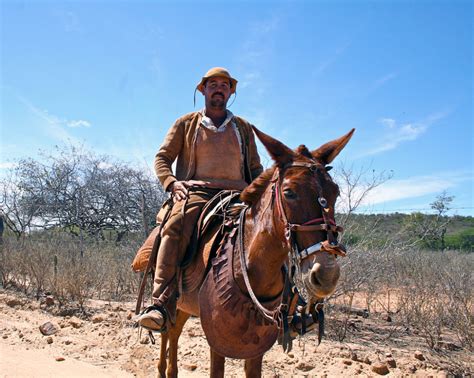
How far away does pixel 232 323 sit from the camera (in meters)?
2.83

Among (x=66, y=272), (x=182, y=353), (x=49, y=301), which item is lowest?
(x=182, y=353)

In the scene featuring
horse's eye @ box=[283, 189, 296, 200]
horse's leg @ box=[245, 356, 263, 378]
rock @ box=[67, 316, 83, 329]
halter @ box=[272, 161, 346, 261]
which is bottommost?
rock @ box=[67, 316, 83, 329]

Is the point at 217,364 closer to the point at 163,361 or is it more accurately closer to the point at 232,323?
the point at 232,323

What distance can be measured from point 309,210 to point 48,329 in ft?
20.0

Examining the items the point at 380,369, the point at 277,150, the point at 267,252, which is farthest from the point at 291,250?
the point at 380,369

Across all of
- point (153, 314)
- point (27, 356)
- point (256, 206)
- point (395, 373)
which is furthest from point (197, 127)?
point (27, 356)

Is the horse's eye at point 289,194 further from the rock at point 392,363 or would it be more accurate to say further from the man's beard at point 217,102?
the rock at point 392,363

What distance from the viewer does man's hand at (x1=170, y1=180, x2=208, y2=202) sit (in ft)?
12.1

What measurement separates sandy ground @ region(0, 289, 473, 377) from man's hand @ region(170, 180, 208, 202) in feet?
9.41

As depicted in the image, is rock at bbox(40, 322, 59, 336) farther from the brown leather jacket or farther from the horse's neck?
the horse's neck

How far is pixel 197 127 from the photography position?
157 inches

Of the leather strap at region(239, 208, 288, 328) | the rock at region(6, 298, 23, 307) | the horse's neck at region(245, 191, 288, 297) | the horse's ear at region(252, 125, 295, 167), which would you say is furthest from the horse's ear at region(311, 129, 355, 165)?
the rock at region(6, 298, 23, 307)

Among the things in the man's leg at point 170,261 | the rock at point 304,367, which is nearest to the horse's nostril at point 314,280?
the man's leg at point 170,261

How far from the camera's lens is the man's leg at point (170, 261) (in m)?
3.30
